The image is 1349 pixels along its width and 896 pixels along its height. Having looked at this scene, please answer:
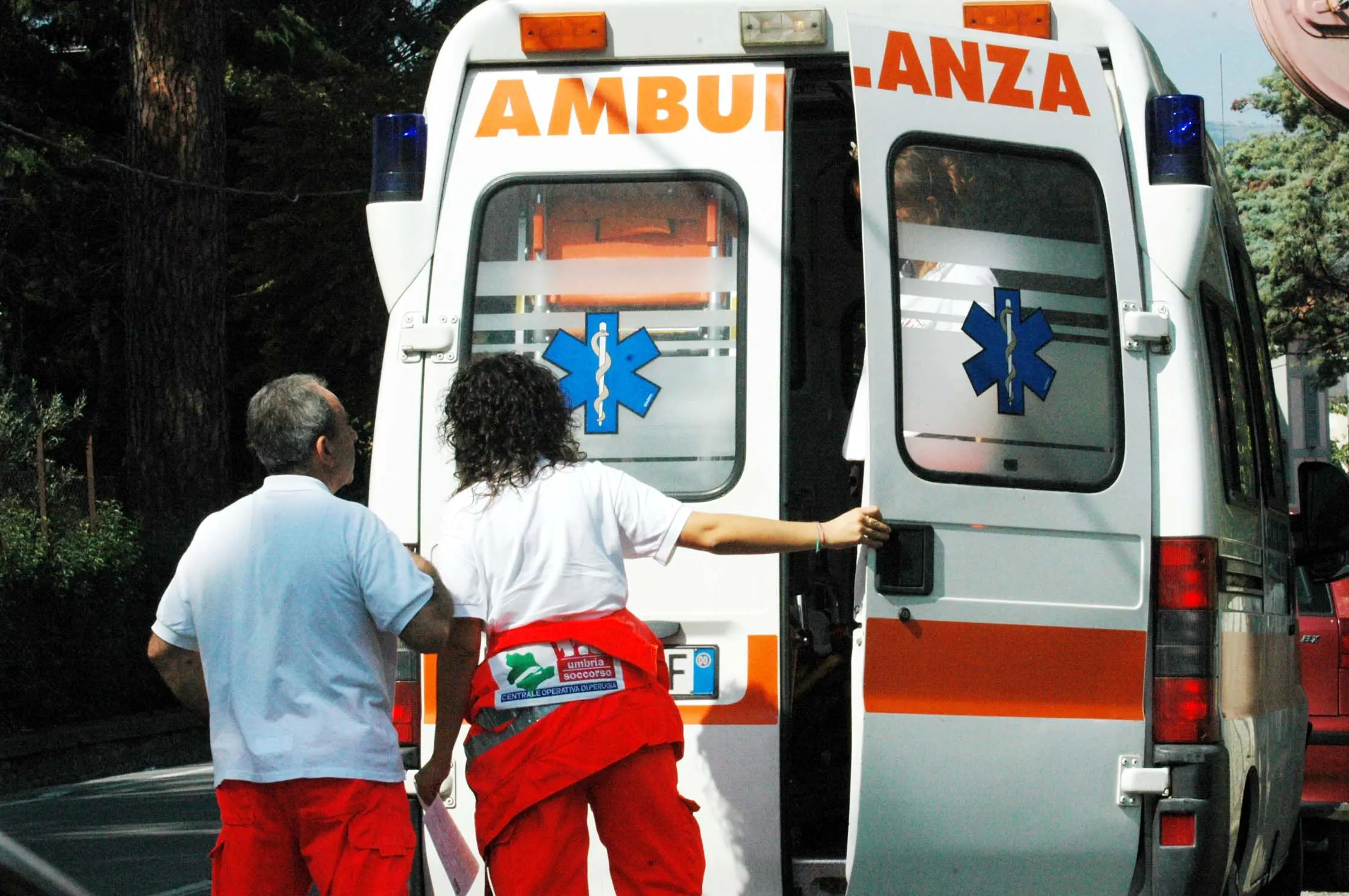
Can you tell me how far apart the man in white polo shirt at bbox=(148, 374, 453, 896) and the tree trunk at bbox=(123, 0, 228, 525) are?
1308 centimetres

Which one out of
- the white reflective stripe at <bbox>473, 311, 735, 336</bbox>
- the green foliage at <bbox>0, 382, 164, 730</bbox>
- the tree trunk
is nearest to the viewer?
the white reflective stripe at <bbox>473, 311, 735, 336</bbox>

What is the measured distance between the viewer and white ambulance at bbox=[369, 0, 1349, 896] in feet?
14.0

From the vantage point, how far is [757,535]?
4.04 meters

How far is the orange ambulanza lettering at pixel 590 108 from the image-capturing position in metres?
4.62

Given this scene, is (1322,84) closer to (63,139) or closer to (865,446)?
(865,446)

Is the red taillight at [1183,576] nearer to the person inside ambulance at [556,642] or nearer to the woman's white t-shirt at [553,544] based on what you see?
the person inside ambulance at [556,642]

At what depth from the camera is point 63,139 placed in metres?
22.7

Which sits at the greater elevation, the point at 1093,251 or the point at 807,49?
the point at 807,49

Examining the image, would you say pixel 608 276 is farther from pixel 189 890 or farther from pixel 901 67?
pixel 189 890

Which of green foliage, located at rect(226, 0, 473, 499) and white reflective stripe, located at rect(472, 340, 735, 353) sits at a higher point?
green foliage, located at rect(226, 0, 473, 499)

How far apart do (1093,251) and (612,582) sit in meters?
1.40

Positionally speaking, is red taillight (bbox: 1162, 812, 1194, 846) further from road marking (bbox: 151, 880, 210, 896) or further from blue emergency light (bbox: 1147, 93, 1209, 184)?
road marking (bbox: 151, 880, 210, 896)

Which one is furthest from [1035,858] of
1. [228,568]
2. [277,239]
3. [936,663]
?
[277,239]

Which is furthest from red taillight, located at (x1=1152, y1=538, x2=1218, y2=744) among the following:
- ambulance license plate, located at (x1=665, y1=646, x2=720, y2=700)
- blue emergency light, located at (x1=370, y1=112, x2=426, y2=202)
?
blue emergency light, located at (x1=370, y1=112, x2=426, y2=202)
